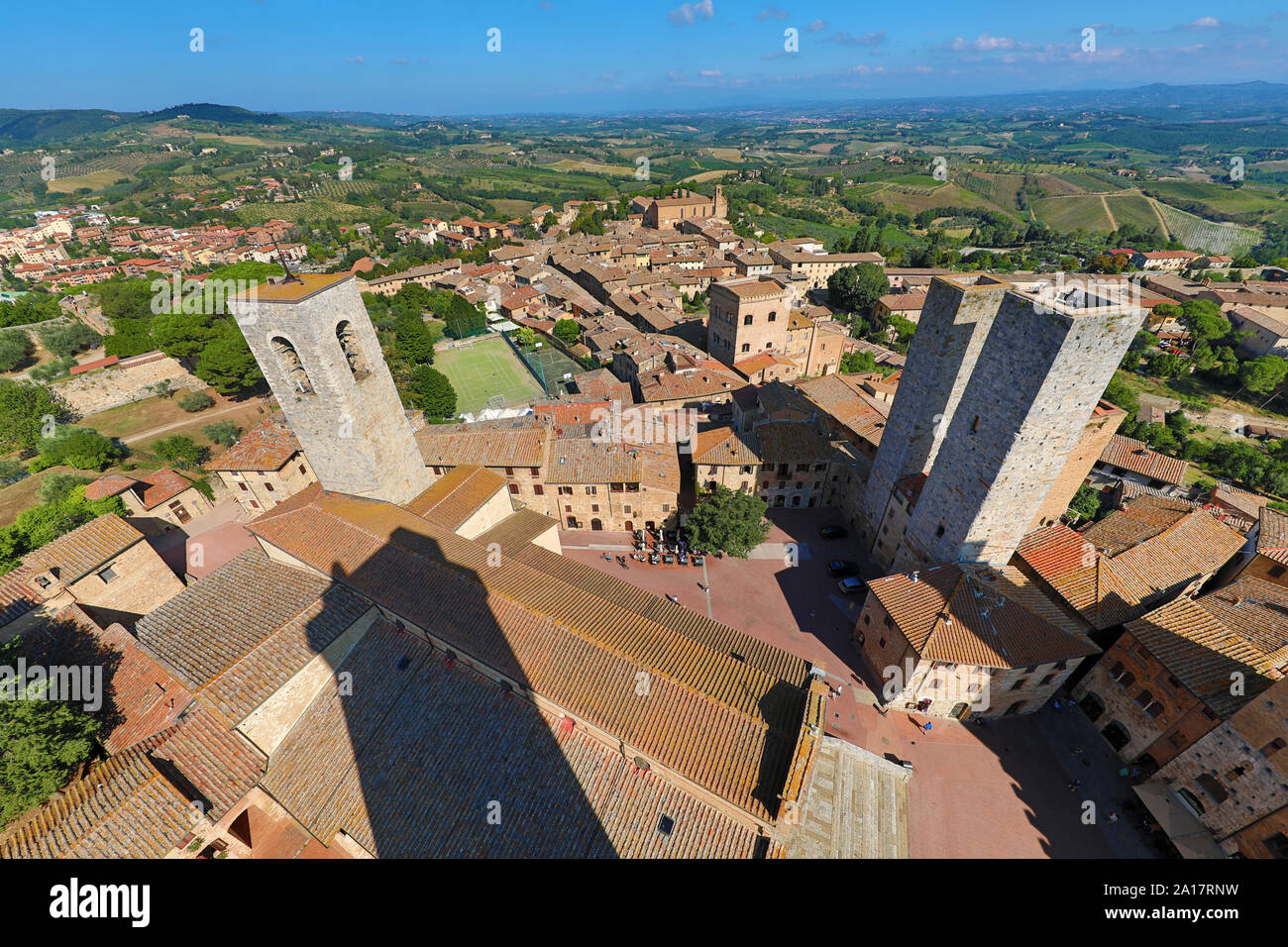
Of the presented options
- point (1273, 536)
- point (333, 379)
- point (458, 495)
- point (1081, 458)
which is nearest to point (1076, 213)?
point (1273, 536)

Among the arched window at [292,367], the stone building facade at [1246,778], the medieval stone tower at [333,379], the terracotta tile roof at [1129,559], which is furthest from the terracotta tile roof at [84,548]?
the stone building facade at [1246,778]

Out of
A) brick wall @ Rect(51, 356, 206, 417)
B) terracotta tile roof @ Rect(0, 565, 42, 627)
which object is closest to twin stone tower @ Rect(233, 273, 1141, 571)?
terracotta tile roof @ Rect(0, 565, 42, 627)

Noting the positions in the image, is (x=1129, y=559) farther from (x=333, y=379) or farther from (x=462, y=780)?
(x=333, y=379)

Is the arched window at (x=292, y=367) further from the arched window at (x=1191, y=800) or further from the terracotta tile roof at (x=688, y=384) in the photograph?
the arched window at (x=1191, y=800)
